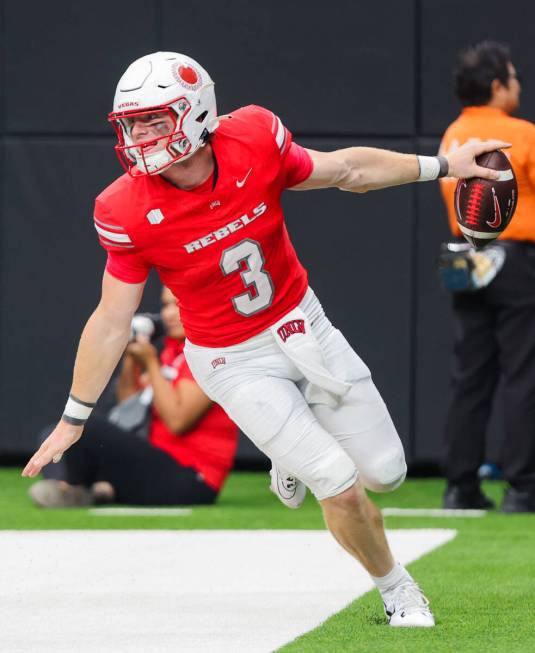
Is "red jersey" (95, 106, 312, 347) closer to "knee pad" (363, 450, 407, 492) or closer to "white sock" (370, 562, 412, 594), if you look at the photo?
"knee pad" (363, 450, 407, 492)

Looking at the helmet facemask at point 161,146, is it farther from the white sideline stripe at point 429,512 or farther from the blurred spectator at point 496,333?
the white sideline stripe at point 429,512

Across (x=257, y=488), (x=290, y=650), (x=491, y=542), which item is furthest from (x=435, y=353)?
(x=290, y=650)

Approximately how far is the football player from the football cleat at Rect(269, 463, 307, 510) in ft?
0.45

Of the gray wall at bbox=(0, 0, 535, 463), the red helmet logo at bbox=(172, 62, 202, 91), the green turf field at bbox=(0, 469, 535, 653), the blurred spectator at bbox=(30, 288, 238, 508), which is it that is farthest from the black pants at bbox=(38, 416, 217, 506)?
the red helmet logo at bbox=(172, 62, 202, 91)

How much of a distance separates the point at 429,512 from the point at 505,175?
3.20m

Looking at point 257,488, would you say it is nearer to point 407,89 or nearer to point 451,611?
point 407,89

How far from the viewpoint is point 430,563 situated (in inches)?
234

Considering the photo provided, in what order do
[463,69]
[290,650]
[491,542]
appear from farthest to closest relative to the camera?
1. [463,69]
2. [491,542]
3. [290,650]

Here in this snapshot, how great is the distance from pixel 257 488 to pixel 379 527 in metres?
4.53

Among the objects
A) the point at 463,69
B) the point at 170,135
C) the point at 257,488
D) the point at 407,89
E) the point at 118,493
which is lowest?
the point at 257,488

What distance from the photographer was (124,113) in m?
4.54

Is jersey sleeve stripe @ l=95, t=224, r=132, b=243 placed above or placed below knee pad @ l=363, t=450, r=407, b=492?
above

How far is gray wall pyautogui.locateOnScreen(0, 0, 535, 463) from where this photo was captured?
31.3 ft

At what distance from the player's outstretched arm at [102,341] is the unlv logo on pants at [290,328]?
46cm
